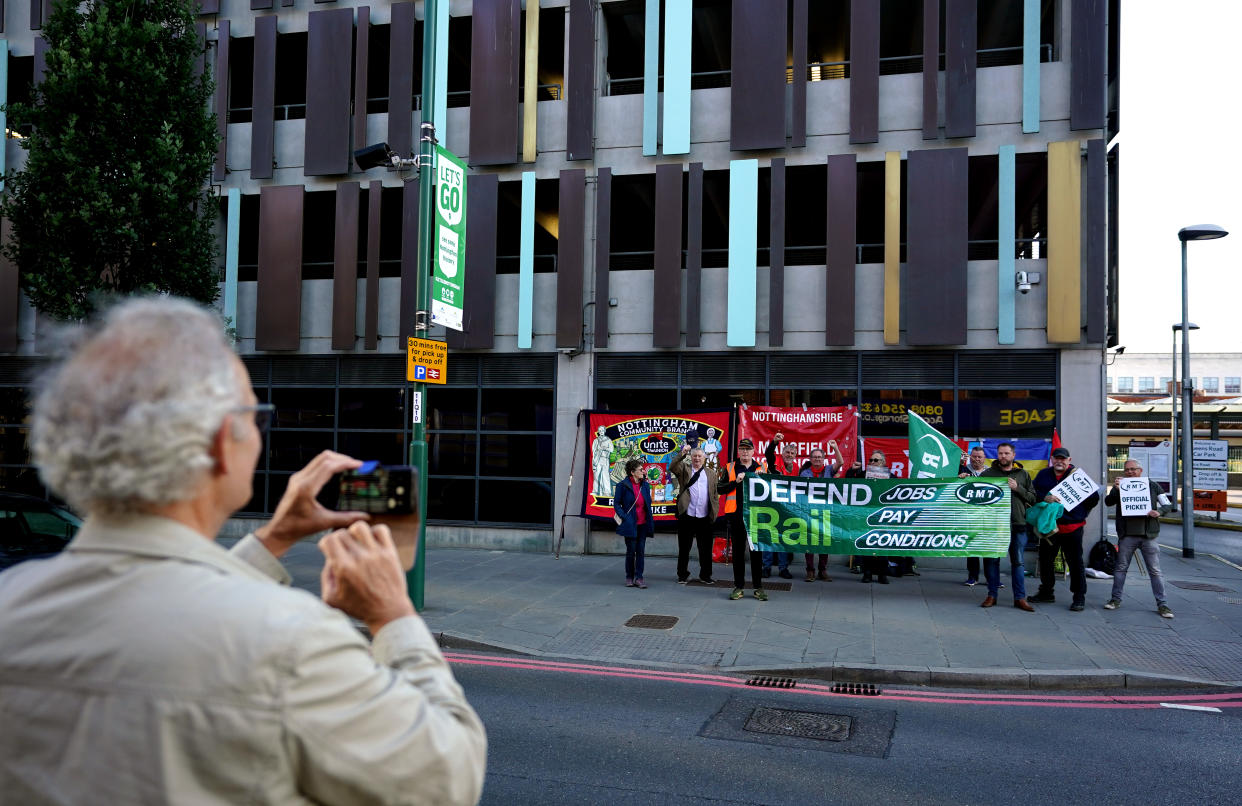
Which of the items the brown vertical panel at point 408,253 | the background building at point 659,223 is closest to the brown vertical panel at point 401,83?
the background building at point 659,223

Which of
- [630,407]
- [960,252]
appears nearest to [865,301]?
[960,252]

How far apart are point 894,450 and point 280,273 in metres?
11.8

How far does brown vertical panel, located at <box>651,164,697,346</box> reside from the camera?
14195 millimetres

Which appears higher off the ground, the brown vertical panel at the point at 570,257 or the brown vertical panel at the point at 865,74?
the brown vertical panel at the point at 865,74

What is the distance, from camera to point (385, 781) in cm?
124

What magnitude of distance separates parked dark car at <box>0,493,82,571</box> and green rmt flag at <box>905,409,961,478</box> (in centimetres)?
1044

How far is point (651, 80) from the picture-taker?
14.5m

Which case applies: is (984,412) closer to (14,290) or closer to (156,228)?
(156,228)

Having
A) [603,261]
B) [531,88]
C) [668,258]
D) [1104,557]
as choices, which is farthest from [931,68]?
[1104,557]

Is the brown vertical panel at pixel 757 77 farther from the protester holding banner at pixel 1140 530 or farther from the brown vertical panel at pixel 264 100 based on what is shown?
the brown vertical panel at pixel 264 100

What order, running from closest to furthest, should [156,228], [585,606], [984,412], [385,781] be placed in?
[385,781] → [585,606] → [156,228] → [984,412]

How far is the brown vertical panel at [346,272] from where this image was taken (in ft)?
50.1

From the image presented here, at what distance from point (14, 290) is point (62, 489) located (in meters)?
19.1

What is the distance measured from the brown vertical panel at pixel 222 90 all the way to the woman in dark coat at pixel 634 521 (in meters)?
10.9
